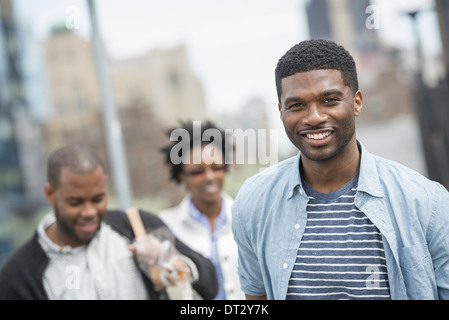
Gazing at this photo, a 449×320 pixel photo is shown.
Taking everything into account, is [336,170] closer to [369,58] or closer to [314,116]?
[314,116]

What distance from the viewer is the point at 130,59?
213 feet

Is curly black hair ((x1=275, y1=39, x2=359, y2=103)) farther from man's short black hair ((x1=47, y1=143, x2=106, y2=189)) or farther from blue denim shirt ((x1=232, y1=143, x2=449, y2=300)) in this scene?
man's short black hair ((x1=47, y1=143, x2=106, y2=189))

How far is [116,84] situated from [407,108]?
3222 cm

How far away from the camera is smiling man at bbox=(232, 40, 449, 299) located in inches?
68.0

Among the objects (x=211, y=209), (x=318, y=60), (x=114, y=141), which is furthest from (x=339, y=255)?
(x=114, y=141)

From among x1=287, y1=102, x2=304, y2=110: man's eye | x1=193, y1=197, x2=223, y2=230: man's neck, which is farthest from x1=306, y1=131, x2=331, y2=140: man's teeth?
x1=193, y1=197, x2=223, y2=230: man's neck

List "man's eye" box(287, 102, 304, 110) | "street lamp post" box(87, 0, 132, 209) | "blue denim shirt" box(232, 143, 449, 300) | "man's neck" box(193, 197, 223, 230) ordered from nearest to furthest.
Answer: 1. "blue denim shirt" box(232, 143, 449, 300)
2. "man's eye" box(287, 102, 304, 110)
3. "man's neck" box(193, 197, 223, 230)
4. "street lamp post" box(87, 0, 132, 209)

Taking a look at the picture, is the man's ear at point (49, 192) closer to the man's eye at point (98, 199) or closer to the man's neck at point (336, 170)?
the man's eye at point (98, 199)

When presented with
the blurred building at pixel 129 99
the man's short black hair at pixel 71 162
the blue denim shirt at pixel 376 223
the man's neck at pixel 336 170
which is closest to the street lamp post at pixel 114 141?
the man's short black hair at pixel 71 162

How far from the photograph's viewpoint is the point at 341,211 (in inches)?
71.6

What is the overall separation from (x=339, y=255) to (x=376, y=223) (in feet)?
0.54
